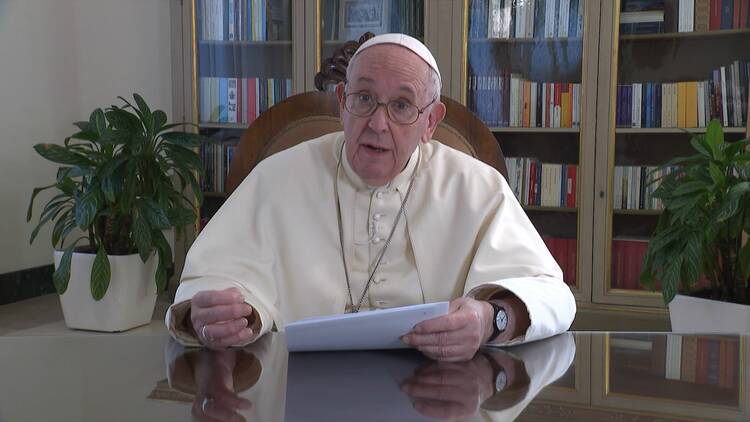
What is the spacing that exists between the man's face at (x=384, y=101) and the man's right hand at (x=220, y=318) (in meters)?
0.57

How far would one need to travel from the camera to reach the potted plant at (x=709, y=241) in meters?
2.82

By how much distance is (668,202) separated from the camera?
2967 millimetres

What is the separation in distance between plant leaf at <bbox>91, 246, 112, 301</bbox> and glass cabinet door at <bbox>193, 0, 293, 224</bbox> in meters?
0.92

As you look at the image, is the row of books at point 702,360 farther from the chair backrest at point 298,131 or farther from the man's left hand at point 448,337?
the chair backrest at point 298,131

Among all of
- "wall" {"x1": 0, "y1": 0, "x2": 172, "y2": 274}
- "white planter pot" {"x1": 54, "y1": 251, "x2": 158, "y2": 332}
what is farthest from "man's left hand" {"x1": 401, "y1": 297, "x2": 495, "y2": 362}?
"wall" {"x1": 0, "y1": 0, "x2": 172, "y2": 274}

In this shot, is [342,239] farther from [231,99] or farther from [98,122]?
[231,99]

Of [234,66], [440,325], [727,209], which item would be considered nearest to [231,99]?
[234,66]

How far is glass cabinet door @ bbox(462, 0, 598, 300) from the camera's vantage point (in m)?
3.94

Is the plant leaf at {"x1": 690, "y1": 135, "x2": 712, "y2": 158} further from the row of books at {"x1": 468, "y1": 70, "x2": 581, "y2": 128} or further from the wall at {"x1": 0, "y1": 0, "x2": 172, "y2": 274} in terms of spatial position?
the wall at {"x1": 0, "y1": 0, "x2": 172, "y2": 274}

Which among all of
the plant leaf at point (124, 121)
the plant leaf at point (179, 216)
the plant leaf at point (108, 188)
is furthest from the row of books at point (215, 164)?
the plant leaf at point (108, 188)

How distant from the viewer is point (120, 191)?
3.64 meters

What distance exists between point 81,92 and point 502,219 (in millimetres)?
3975

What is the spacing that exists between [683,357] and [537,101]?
2.99 metres

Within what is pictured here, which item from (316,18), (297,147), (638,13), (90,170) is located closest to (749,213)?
(638,13)
